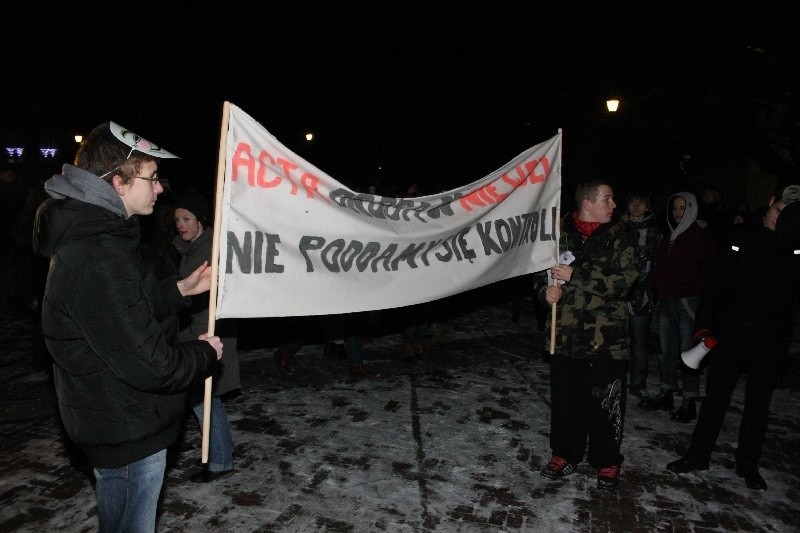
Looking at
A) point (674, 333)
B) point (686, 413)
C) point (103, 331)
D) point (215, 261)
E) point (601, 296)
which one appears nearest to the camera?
A: point (103, 331)

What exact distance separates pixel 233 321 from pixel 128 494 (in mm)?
1994

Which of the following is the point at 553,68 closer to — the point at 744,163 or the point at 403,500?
the point at 744,163

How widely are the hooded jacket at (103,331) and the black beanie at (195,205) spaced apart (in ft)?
6.45

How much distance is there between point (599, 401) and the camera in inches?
181

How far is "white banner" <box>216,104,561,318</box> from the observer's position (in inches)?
133

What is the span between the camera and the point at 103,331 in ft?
7.82

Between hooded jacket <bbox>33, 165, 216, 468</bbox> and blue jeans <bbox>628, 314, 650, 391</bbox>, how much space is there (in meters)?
5.07

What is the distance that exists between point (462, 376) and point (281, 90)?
90.8ft

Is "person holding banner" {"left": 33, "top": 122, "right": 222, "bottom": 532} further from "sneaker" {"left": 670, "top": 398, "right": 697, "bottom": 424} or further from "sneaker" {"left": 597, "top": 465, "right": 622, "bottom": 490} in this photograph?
"sneaker" {"left": 670, "top": 398, "right": 697, "bottom": 424}

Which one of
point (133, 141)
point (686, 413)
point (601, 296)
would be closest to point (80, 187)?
point (133, 141)

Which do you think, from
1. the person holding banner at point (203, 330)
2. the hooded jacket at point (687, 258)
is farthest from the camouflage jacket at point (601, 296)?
the person holding banner at point (203, 330)


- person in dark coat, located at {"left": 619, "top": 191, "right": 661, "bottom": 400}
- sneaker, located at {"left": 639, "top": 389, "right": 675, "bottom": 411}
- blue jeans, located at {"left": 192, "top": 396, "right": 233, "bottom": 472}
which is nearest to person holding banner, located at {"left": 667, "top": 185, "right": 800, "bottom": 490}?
person in dark coat, located at {"left": 619, "top": 191, "right": 661, "bottom": 400}

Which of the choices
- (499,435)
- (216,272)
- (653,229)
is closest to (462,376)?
(499,435)

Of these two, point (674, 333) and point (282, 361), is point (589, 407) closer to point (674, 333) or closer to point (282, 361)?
point (674, 333)
